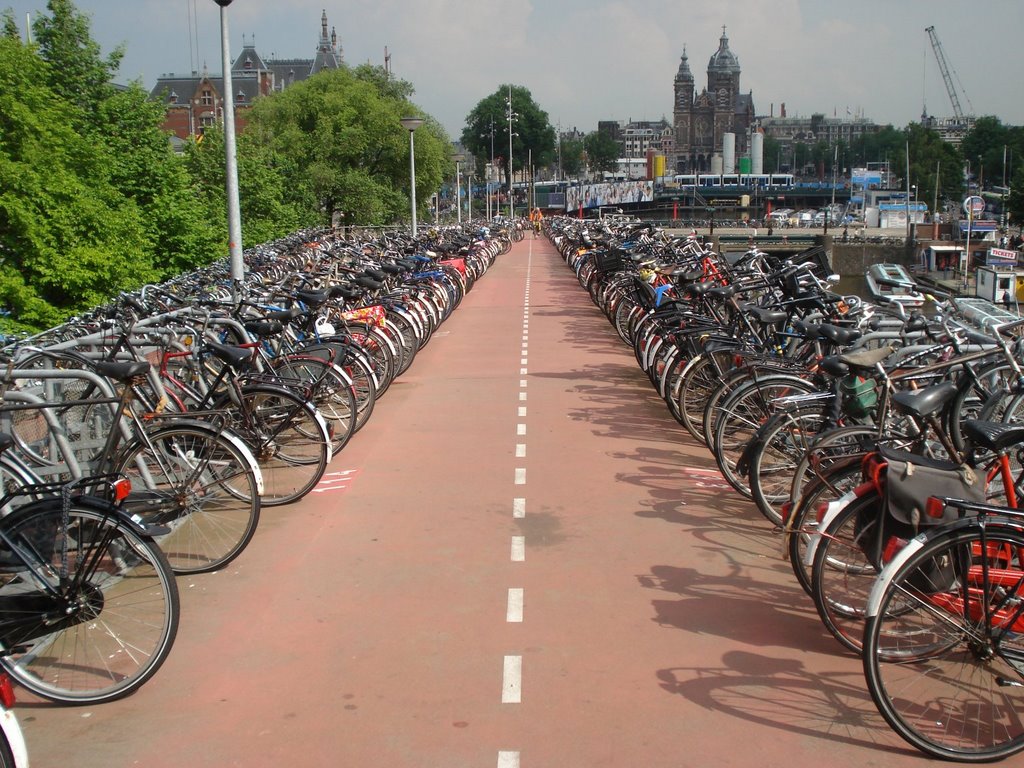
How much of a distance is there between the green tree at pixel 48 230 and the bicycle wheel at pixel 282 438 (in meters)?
10.1

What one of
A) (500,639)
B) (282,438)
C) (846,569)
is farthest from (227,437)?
(846,569)

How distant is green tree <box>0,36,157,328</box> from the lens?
14.7 meters

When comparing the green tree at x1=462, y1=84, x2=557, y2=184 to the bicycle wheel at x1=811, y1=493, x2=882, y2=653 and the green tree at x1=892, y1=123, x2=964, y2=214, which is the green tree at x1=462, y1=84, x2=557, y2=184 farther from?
the bicycle wheel at x1=811, y1=493, x2=882, y2=653

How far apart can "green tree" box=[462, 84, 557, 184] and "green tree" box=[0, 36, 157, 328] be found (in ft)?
252

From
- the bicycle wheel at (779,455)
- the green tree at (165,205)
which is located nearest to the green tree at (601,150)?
the green tree at (165,205)

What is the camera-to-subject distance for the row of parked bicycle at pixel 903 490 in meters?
3.19

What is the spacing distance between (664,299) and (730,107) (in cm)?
17122

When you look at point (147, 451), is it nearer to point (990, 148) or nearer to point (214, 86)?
point (214, 86)

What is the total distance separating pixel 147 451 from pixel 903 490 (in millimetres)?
3430

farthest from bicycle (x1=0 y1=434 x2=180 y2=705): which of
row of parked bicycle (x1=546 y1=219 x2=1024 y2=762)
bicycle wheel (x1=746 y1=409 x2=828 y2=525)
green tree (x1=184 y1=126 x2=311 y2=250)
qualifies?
green tree (x1=184 y1=126 x2=311 y2=250)

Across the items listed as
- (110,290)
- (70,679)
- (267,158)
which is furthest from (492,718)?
(267,158)

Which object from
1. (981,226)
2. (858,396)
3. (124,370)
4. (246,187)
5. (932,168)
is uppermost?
(932,168)

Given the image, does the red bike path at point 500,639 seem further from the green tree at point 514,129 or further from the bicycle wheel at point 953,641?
the green tree at point 514,129

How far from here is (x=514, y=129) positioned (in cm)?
9412
